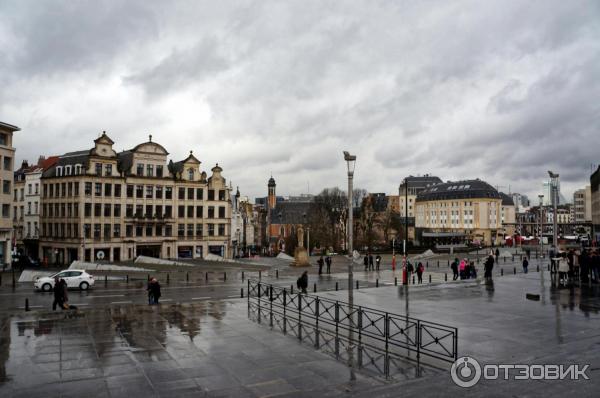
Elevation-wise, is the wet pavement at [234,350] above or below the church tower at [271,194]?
below

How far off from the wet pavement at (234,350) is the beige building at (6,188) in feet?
104

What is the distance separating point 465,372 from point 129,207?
60841 mm

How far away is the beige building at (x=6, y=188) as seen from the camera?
161 feet

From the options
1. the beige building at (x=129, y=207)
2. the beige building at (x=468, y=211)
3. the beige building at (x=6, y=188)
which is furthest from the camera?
the beige building at (x=468, y=211)

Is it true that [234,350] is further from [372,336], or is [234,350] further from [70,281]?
[70,281]

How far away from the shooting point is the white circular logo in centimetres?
1148

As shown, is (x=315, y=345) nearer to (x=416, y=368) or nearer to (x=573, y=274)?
(x=416, y=368)

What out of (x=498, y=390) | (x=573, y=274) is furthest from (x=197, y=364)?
(x=573, y=274)

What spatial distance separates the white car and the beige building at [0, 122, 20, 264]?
21.8 m

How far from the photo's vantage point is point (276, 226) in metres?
158

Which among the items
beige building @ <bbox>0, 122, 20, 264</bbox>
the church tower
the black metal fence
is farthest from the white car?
the church tower

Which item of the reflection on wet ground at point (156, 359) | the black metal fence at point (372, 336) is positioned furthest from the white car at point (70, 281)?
the black metal fence at point (372, 336)

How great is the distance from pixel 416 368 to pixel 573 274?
2228cm

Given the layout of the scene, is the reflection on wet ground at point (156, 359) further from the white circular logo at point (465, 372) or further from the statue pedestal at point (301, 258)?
the statue pedestal at point (301, 258)
